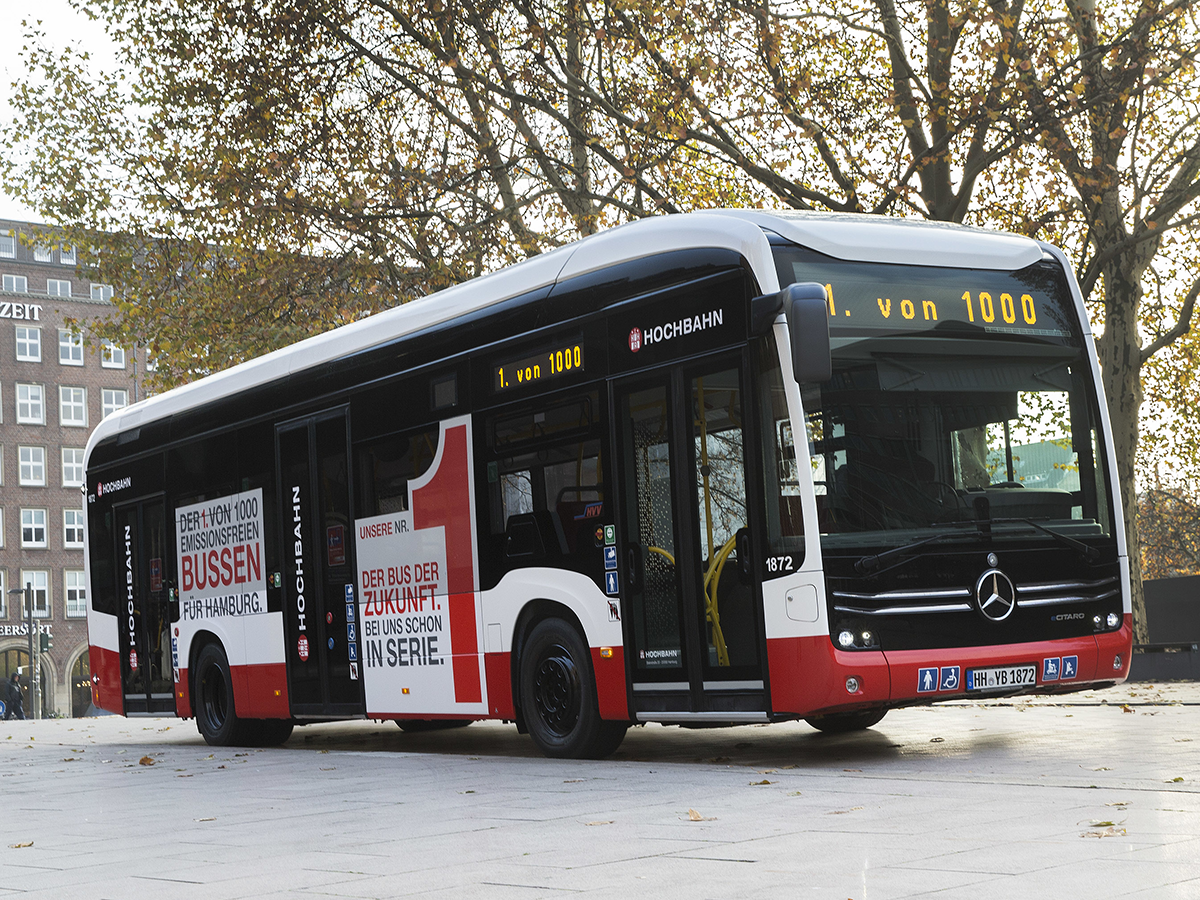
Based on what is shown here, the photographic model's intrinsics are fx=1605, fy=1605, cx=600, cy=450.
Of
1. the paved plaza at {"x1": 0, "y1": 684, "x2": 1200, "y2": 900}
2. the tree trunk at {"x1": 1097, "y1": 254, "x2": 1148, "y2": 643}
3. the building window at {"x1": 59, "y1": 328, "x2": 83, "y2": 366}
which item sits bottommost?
the paved plaza at {"x1": 0, "y1": 684, "x2": 1200, "y2": 900}

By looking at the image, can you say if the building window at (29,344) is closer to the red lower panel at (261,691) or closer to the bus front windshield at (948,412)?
the red lower panel at (261,691)

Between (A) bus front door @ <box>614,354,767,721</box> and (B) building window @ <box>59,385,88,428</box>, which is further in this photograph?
(B) building window @ <box>59,385,88,428</box>

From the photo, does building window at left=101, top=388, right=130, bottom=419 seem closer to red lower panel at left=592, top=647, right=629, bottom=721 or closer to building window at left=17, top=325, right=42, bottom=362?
building window at left=17, top=325, right=42, bottom=362

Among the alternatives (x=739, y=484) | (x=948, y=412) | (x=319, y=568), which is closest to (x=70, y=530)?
(x=319, y=568)

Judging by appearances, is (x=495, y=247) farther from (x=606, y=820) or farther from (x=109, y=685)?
(x=606, y=820)

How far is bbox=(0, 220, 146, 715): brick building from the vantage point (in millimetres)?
72875

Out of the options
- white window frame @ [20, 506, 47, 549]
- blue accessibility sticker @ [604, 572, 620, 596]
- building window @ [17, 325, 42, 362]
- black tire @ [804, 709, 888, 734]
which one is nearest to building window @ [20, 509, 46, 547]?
white window frame @ [20, 506, 47, 549]

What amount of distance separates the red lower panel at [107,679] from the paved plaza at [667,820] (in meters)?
3.91

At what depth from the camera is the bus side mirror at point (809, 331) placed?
29.0 feet

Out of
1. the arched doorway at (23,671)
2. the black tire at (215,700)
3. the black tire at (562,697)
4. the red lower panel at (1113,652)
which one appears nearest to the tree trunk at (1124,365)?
the red lower panel at (1113,652)

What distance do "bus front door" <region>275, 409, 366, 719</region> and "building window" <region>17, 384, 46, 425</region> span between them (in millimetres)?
64451

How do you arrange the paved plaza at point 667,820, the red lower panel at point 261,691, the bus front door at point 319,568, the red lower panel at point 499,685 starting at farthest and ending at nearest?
1. the red lower panel at point 261,691
2. the bus front door at point 319,568
3. the red lower panel at point 499,685
4. the paved plaza at point 667,820

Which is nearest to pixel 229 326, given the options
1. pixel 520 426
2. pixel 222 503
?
pixel 222 503

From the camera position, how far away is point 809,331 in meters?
8.88
